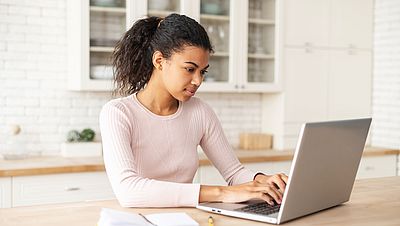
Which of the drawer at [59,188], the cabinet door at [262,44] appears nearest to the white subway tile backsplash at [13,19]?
the drawer at [59,188]

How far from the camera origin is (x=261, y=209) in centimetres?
177

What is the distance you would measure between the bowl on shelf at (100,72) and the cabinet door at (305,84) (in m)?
1.41

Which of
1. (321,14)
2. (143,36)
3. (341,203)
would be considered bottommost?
(341,203)

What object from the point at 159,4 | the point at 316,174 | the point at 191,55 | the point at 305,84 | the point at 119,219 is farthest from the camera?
the point at 305,84

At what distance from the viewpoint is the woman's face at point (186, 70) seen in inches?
83.0

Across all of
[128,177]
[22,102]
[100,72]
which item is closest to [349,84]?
[100,72]

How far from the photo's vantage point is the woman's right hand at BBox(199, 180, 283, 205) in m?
1.84

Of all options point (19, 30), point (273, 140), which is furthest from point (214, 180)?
point (19, 30)

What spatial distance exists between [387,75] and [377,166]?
30.3 inches

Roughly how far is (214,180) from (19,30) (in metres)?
1.66

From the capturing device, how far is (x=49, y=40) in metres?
3.84

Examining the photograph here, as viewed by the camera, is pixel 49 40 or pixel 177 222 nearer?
pixel 177 222

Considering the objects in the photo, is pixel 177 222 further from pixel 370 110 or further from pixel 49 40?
pixel 370 110

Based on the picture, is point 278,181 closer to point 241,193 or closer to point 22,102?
point 241,193
